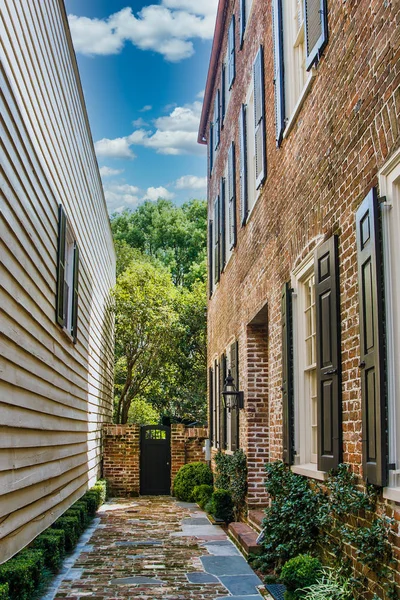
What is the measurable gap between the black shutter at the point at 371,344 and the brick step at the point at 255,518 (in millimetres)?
4277

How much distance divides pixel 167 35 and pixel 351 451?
4682 centimetres

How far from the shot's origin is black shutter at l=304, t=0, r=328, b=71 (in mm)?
5441

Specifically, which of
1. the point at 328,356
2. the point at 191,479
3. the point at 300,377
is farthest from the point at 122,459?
the point at 328,356

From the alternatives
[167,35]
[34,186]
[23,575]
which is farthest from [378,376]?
[167,35]

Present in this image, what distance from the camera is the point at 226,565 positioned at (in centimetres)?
731

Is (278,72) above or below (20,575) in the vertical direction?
above

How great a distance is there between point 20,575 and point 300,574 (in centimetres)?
199

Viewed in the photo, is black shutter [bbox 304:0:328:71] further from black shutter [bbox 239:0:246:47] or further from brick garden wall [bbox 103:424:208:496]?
brick garden wall [bbox 103:424:208:496]

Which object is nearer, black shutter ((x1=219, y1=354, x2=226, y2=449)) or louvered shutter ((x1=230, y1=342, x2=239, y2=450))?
louvered shutter ((x1=230, y1=342, x2=239, y2=450))

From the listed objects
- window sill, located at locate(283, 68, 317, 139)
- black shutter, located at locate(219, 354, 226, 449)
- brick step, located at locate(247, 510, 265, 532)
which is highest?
window sill, located at locate(283, 68, 317, 139)

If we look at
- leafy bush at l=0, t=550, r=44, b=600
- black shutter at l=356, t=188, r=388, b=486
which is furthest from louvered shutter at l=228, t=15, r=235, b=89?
leafy bush at l=0, t=550, r=44, b=600

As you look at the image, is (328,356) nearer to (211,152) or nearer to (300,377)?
(300,377)

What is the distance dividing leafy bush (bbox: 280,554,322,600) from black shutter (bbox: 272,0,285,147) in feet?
13.2

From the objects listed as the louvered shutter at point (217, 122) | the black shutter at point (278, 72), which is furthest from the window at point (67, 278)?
the louvered shutter at point (217, 122)
